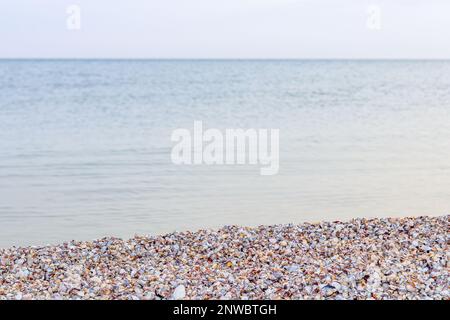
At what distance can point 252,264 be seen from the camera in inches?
289

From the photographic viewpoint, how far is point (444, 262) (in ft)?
22.9

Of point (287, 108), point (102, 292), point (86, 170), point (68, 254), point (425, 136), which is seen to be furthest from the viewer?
point (287, 108)

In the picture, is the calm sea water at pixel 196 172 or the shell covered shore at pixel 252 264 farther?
the calm sea water at pixel 196 172

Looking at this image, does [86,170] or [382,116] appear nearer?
Result: [86,170]

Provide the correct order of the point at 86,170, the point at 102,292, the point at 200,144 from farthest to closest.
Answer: the point at 200,144, the point at 86,170, the point at 102,292

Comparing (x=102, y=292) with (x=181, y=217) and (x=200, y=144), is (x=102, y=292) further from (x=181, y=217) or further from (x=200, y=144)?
(x=200, y=144)

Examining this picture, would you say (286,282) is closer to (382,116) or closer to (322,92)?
(382,116)

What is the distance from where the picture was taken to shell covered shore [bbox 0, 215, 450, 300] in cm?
633

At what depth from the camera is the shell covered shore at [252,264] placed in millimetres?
6328

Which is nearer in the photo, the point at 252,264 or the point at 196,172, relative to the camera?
the point at 252,264

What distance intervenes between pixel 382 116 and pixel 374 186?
1259 centimetres

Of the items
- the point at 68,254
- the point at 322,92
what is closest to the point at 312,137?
the point at 68,254

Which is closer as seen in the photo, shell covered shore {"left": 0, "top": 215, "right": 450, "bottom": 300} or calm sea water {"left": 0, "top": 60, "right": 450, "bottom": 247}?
shell covered shore {"left": 0, "top": 215, "right": 450, "bottom": 300}

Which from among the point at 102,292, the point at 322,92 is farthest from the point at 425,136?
the point at 322,92
